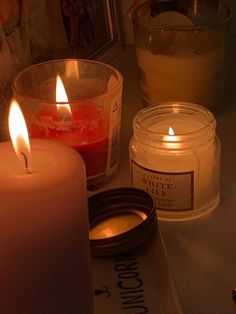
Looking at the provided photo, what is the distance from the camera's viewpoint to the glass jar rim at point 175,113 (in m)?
0.50

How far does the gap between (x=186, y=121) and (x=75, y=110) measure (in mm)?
96

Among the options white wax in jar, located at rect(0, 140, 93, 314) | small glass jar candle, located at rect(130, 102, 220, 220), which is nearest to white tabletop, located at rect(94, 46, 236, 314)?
small glass jar candle, located at rect(130, 102, 220, 220)

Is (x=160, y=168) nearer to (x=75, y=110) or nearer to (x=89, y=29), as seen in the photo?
(x=75, y=110)

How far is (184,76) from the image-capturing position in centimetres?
65

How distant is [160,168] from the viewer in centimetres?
51

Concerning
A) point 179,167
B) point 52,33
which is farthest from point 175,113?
point 52,33

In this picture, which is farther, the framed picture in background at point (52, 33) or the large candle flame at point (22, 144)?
the framed picture in background at point (52, 33)

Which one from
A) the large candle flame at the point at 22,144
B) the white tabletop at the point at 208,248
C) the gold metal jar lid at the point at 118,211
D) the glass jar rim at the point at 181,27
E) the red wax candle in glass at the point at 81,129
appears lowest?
the white tabletop at the point at 208,248

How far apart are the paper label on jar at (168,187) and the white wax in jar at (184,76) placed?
164 millimetres

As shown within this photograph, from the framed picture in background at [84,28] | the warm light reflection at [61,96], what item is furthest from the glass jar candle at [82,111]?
the framed picture in background at [84,28]

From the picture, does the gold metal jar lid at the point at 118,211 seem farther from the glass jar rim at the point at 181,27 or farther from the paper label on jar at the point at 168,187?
the glass jar rim at the point at 181,27

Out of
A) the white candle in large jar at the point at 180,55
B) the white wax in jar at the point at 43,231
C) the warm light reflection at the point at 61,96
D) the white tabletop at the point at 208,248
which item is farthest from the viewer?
the white candle in large jar at the point at 180,55

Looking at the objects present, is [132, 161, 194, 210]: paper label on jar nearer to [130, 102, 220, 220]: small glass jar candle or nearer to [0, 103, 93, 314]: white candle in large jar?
[130, 102, 220, 220]: small glass jar candle

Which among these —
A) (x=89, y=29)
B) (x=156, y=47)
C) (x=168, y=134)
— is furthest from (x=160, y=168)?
(x=89, y=29)
